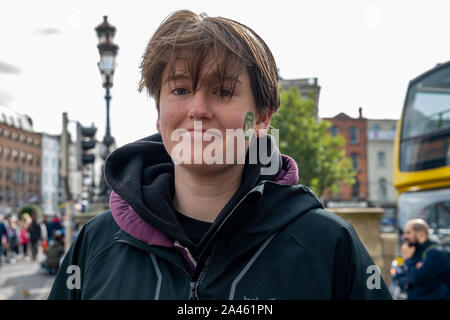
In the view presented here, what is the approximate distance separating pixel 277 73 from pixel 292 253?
0.60 meters

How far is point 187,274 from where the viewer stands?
167cm

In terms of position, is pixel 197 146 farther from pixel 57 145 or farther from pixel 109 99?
pixel 57 145

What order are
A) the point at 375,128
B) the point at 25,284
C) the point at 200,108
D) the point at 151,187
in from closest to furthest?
the point at 200,108 → the point at 151,187 → the point at 25,284 → the point at 375,128

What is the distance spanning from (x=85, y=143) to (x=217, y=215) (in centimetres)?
948

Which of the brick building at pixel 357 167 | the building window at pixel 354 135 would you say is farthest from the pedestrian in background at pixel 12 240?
the building window at pixel 354 135

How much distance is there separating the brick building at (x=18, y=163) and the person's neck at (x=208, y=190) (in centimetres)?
7058

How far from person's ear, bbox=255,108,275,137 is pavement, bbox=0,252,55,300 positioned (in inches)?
293

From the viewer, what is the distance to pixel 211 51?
1.65 meters

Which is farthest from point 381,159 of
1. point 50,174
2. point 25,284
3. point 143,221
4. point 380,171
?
point 143,221

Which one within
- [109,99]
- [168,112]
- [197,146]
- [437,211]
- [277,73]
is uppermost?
[109,99]

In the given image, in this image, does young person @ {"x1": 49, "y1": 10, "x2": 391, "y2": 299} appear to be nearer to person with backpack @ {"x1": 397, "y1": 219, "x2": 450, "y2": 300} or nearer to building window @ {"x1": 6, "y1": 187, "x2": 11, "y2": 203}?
person with backpack @ {"x1": 397, "y1": 219, "x2": 450, "y2": 300}

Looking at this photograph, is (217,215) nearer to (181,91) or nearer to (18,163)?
(181,91)

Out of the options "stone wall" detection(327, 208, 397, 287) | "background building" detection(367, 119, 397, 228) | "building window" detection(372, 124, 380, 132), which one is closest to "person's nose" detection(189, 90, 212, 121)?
"stone wall" detection(327, 208, 397, 287)
